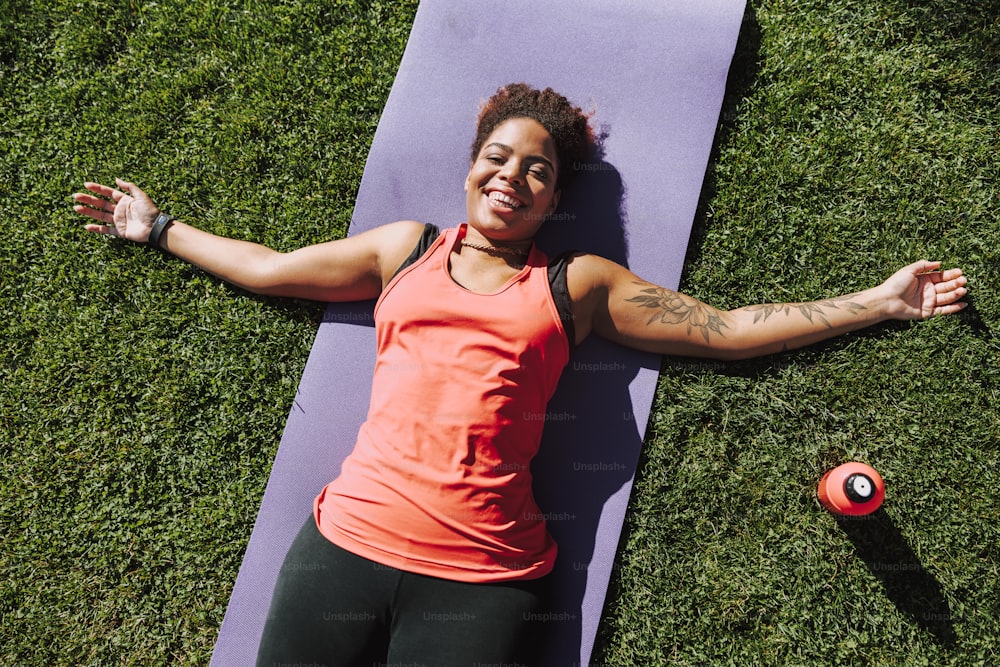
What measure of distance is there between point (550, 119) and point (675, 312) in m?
1.22

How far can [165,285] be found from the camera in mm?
3748

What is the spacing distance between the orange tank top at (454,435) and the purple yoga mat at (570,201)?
487 mm

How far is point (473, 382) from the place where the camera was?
9.27 ft

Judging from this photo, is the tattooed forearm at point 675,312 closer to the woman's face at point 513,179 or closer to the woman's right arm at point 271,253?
the woman's face at point 513,179

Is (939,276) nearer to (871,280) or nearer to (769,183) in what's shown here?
(871,280)

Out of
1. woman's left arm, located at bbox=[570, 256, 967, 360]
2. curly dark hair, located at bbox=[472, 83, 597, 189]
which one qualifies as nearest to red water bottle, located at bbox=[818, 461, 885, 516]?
woman's left arm, located at bbox=[570, 256, 967, 360]

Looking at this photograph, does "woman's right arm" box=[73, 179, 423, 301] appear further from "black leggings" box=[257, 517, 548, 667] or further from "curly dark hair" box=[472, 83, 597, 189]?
"black leggings" box=[257, 517, 548, 667]

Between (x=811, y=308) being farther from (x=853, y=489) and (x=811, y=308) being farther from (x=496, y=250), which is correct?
(x=496, y=250)

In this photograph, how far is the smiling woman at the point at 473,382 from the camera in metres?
2.78

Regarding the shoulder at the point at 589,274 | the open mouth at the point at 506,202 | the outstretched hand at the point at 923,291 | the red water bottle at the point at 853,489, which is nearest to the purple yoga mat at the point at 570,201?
the shoulder at the point at 589,274

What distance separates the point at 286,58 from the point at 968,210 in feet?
13.9

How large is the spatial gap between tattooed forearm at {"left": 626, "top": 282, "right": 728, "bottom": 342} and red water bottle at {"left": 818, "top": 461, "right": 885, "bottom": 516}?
3.13 ft

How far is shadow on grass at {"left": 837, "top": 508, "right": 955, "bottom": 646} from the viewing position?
3287 mm

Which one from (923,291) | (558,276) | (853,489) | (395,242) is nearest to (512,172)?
(558,276)
